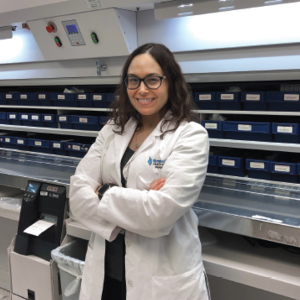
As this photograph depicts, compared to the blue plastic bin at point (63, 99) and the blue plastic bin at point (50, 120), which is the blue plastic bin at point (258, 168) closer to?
the blue plastic bin at point (63, 99)

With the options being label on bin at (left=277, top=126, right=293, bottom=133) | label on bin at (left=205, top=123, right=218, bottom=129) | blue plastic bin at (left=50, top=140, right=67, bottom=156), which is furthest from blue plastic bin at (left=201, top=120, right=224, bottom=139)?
blue plastic bin at (left=50, top=140, right=67, bottom=156)

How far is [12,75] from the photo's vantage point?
294cm

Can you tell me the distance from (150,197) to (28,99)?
204 centimetres

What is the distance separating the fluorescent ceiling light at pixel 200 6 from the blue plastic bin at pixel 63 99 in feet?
3.43

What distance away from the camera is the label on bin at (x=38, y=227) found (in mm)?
2073

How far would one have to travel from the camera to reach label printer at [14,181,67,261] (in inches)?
82.1

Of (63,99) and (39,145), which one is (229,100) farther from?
(39,145)

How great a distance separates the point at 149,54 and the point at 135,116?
0.32 metres

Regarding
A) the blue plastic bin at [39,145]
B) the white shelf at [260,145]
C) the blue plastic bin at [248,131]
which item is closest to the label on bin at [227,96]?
the blue plastic bin at [248,131]

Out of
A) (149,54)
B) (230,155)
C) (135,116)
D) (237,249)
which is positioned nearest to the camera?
(149,54)

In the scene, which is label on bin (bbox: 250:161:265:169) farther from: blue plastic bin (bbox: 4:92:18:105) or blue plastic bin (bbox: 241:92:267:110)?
blue plastic bin (bbox: 4:92:18:105)

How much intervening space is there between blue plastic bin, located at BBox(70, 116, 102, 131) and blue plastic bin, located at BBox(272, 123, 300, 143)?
1281mm

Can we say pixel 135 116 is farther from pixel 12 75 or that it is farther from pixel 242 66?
pixel 12 75

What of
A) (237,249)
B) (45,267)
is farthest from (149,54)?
(45,267)
